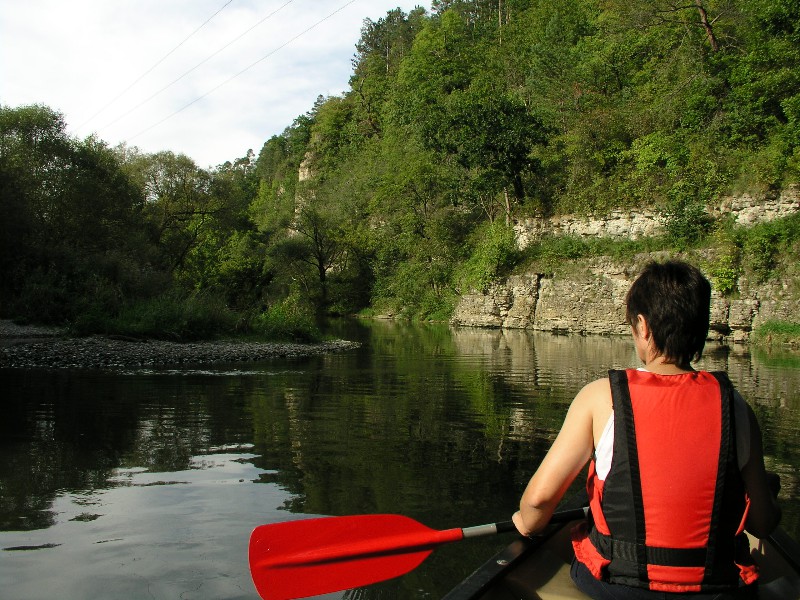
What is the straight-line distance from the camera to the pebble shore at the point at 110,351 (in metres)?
14.4

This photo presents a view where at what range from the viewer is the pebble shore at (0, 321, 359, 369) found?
1445 centimetres

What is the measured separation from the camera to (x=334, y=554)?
3.20 meters

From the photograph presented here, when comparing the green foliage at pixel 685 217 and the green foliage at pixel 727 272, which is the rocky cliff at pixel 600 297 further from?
the green foliage at pixel 685 217

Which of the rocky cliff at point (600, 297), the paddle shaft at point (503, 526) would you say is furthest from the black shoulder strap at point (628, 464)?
the rocky cliff at point (600, 297)

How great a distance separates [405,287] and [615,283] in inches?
632

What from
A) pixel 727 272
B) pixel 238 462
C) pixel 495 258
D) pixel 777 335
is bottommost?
pixel 238 462

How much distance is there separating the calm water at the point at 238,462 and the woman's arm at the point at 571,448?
173cm

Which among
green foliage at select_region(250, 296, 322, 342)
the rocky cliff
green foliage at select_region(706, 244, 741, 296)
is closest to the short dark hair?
green foliage at select_region(250, 296, 322, 342)

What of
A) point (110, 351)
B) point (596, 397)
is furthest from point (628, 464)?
point (110, 351)

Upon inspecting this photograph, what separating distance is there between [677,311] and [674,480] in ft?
1.84

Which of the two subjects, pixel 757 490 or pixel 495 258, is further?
pixel 495 258

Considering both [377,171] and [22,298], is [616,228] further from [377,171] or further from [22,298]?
[377,171]

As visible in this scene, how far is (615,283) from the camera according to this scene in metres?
28.7

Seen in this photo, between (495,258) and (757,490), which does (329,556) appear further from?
(495,258)
